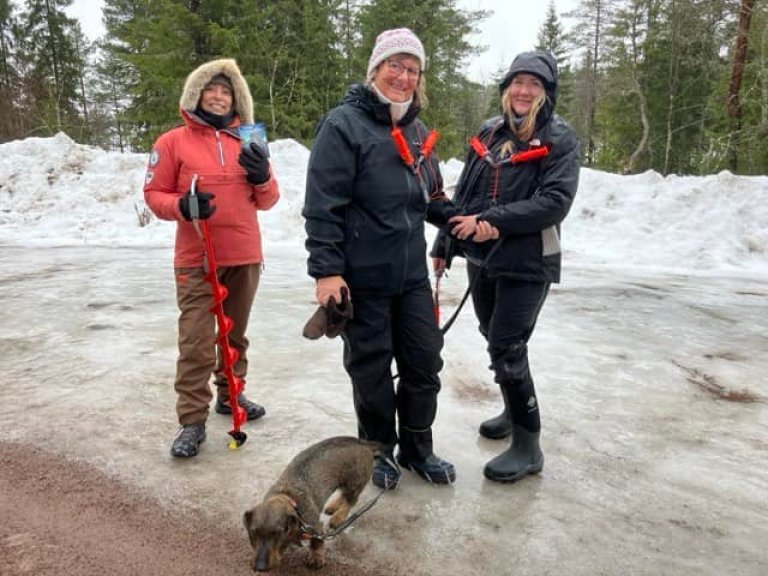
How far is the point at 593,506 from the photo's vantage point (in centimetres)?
272

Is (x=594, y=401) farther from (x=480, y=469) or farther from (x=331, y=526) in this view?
(x=331, y=526)

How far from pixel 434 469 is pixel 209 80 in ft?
7.81

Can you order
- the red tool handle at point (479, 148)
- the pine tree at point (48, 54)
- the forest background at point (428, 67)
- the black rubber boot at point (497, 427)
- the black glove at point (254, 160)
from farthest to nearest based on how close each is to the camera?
the pine tree at point (48, 54) → the forest background at point (428, 67) → the black rubber boot at point (497, 427) → the black glove at point (254, 160) → the red tool handle at point (479, 148)

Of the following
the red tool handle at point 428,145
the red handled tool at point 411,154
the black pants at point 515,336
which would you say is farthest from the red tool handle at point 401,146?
the black pants at point 515,336

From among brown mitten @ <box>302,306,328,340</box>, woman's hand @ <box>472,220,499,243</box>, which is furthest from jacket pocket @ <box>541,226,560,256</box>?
brown mitten @ <box>302,306,328,340</box>

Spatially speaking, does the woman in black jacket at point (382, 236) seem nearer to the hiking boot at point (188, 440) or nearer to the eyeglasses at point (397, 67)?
the eyeglasses at point (397, 67)


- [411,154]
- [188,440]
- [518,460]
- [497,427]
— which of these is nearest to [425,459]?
[518,460]

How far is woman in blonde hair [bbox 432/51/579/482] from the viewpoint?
273 cm

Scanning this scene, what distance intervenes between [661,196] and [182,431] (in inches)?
423

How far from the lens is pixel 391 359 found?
2.79 m

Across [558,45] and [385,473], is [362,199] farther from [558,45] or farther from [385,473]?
[558,45]

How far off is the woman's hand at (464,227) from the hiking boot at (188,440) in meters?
1.76

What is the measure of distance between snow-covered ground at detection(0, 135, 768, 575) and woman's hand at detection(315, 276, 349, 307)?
3.28 feet

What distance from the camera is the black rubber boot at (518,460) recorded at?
9.55 feet
